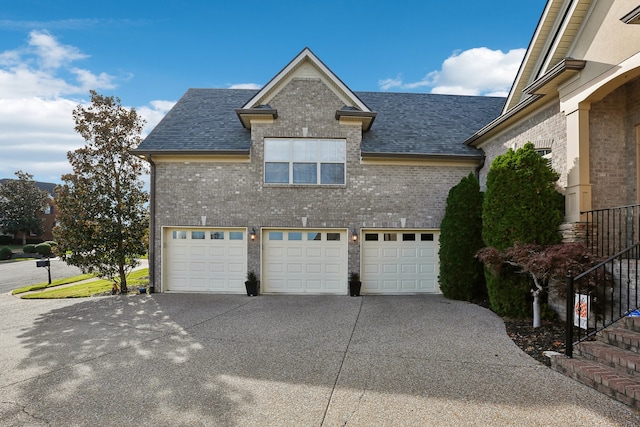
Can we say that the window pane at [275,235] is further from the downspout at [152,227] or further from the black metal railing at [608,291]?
the black metal railing at [608,291]

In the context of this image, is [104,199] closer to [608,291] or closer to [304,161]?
[304,161]

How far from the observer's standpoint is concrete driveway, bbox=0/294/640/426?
380cm

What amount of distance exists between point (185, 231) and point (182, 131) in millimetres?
3799

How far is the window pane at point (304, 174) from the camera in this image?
1133cm

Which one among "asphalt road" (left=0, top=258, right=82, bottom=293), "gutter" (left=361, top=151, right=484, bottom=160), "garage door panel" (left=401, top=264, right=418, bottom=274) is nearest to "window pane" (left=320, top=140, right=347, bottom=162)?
"gutter" (left=361, top=151, right=484, bottom=160)

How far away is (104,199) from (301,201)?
21.7ft

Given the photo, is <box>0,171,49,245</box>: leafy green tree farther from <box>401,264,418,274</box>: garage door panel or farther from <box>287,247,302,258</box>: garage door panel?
<box>401,264,418,274</box>: garage door panel

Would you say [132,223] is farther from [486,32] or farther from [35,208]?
[35,208]

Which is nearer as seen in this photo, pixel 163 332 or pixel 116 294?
pixel 163 332

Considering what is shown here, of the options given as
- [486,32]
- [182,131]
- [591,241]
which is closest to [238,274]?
[182,131]

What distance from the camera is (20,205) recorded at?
35594 mm

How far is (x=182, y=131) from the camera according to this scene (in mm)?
12320

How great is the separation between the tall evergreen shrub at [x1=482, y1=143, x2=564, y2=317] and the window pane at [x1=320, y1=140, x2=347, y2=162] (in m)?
5.04

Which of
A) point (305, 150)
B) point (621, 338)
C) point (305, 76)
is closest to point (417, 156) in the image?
point (305, 150)
